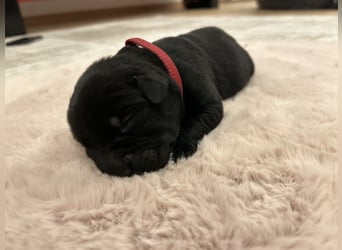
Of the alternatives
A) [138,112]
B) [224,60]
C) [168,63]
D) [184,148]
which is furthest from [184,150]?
[224,60]

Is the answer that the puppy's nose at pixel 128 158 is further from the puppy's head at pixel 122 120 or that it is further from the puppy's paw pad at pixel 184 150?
the puppy's paw pad at pixel 184 150

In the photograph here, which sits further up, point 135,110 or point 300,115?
point 135,110

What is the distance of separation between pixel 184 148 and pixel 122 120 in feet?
0.78

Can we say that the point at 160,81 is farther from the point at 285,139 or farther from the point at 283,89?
the point at 283,89

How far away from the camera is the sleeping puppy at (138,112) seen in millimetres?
1084

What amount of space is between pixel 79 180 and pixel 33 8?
475cm

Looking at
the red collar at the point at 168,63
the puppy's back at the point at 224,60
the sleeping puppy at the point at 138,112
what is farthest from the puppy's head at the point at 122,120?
the puppy's back at the point at 224,60

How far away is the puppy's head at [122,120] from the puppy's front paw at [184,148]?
0.04 m

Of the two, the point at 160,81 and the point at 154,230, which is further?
the point at 160,81

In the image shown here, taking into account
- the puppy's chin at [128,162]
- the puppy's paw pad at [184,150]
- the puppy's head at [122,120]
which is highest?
the puppy's head at [122,120]

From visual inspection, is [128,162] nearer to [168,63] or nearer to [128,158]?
[128,158]

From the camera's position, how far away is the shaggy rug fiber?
836 mm

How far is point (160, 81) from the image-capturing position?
3.83 ft

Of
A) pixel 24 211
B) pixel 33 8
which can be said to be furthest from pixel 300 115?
pixel 33 8
